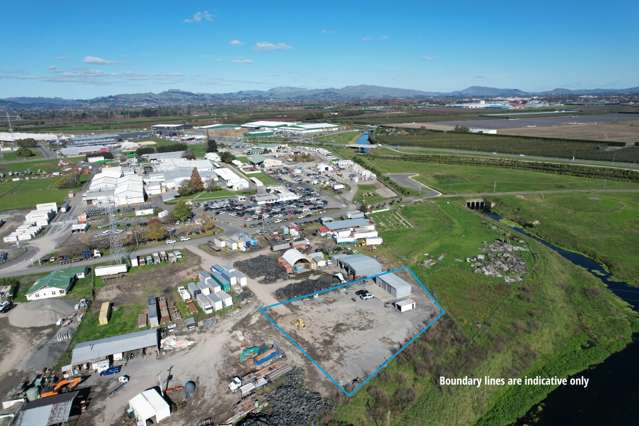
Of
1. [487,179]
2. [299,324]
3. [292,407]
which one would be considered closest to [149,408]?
[292,407]

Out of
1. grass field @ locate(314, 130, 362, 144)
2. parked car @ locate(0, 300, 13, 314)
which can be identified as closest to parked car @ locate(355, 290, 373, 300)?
parked car @ locate(0, 300, 13, 314)

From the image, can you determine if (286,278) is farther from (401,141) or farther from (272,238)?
(401,141)

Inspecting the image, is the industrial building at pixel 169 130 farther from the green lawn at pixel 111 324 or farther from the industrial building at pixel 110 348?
the industrial building at pixel 110 348

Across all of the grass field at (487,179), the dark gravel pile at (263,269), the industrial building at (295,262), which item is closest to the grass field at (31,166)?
the dark gravel pile at (263,269)

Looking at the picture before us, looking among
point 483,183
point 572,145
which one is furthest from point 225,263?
point 572,145

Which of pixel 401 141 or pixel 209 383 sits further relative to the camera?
pixel 401 141
